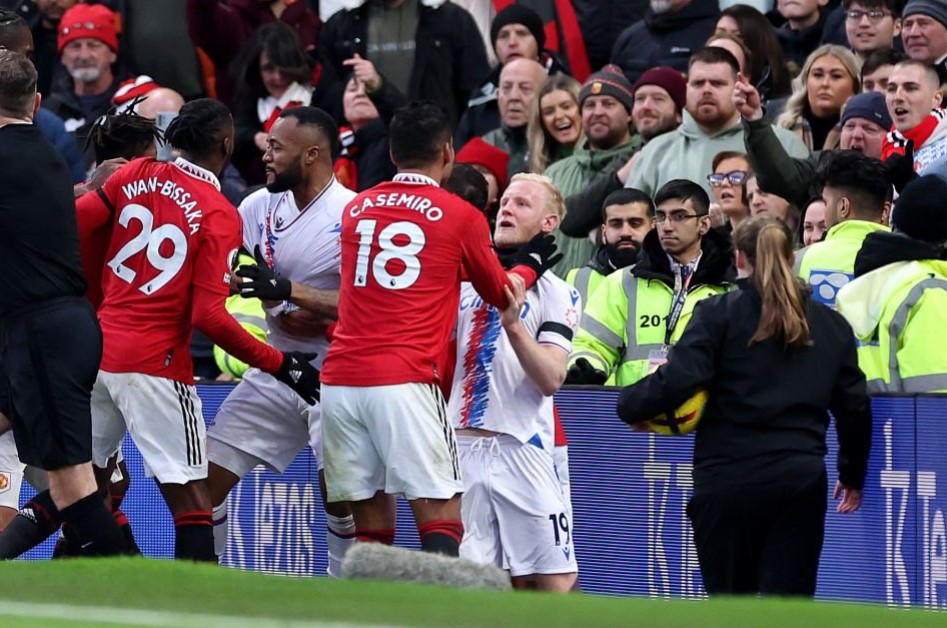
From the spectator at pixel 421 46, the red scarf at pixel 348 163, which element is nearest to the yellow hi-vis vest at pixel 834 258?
the red scarf at pixel 348 163

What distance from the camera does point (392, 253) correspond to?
Result: 27.2 ft

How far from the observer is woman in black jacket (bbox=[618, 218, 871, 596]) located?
25.4 feet

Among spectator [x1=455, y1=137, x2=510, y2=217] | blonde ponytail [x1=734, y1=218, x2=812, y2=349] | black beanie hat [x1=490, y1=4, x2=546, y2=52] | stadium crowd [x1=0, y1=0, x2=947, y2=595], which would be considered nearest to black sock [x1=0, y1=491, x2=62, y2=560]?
stadium crowd [x1=0, y1=0, x2=947, y2=595]

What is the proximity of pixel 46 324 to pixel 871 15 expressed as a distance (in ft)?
19.2

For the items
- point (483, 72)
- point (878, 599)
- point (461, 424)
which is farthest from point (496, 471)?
point (483, 72)

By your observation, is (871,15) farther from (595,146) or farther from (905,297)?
→ (905,297)

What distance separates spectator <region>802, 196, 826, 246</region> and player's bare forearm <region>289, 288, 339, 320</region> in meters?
2.75

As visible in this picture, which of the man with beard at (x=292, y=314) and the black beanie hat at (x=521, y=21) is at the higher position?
the black beanie hat at (x=521, y=21)

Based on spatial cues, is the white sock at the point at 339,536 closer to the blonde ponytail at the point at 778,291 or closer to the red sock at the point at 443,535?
the red sock at the point at 443,535

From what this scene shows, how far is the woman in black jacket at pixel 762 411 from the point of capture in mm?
7738

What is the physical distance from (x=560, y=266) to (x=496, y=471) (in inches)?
137

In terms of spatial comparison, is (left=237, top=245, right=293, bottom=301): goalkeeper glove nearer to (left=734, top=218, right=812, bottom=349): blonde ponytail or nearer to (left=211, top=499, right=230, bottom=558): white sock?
(left=211, top=499, right=230, bottom=558): white sock

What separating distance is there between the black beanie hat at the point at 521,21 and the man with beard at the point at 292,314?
4000mm


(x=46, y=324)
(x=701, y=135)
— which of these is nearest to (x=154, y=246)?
(x=46, y=324)
